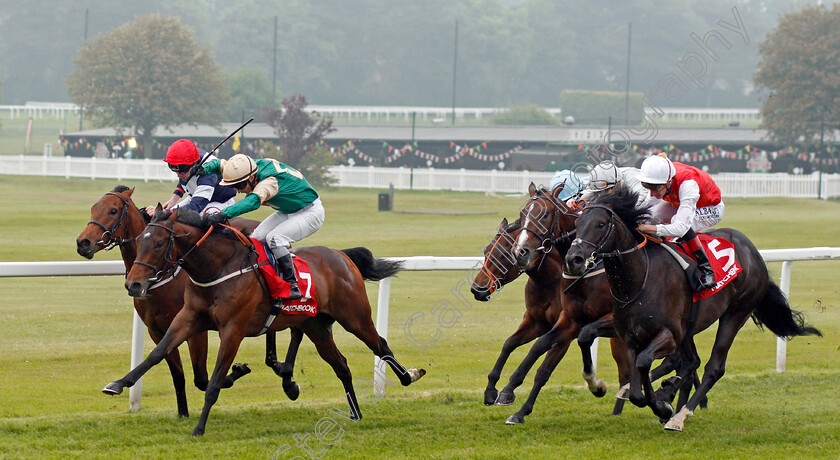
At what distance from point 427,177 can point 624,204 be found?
2716cm

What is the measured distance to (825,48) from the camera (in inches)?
1315

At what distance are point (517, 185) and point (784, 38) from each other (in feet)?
35.9

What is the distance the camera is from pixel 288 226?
604 cm

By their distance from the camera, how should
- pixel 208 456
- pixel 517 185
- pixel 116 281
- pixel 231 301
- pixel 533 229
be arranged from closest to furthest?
1. pixel 208 456
2. pixel 231 301
3. pixel 533 229
4. pixel 116 281
5. pixel 517 185

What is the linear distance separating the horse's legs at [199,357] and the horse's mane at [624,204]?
235 centimetres

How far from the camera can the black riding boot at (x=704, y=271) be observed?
5.88 meters

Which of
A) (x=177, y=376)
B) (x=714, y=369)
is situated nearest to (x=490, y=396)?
(x=714, y=369)

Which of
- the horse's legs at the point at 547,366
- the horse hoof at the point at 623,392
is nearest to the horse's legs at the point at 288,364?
the horse's legs at the point at 547,366

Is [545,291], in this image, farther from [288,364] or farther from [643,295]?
[288,364]

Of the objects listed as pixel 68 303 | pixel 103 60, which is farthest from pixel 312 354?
pixel 103 60

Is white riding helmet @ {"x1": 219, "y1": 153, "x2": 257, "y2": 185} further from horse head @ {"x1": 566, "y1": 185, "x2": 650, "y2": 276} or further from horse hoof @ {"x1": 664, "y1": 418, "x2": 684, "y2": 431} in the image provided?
Answer: horse hoof @ {"x1": 664, "y1": 418, "x2": 684, "y2": 431}

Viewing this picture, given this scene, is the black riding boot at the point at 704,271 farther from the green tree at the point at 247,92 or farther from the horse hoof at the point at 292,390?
the green tree at the point at 247,92

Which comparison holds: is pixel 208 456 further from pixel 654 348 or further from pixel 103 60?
pixel 103 60

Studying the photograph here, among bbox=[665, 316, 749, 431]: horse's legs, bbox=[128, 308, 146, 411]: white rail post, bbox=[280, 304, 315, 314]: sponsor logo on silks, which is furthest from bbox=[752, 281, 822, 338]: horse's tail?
bbox=[128, 308, 146, 411]: white rail post
